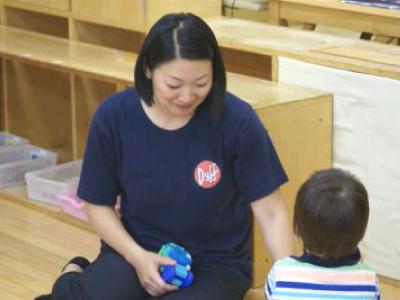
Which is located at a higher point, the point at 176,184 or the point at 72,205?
the point at 176,184

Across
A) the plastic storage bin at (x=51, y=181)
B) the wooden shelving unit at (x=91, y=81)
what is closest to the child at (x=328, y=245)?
the wooden shelving unit at (x=91, y=81)

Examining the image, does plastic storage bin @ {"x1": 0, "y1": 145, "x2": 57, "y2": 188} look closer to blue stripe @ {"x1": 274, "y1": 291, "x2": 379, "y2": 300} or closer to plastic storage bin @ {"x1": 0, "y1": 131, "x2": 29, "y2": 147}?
plastic storage bin @ {"x1": 0, "y1": 131, "x2": 29, "y2": 147}

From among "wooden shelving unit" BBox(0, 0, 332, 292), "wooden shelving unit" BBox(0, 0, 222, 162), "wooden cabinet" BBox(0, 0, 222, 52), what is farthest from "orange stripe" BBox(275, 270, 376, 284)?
"wooden cabinet" BBox(0, 0, 222, 52)

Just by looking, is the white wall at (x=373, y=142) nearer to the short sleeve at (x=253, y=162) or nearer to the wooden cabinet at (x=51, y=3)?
the short sleeve at (x=253, y=162)

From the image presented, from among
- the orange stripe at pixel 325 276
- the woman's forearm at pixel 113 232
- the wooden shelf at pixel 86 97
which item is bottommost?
the wooden shelf at pixel 86 97

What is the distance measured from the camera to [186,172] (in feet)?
7.41

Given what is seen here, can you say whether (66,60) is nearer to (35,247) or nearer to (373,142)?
(35,247)

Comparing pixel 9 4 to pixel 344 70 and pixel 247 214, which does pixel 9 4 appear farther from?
pixel 247 214

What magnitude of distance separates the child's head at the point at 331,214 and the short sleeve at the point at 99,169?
2.05ft

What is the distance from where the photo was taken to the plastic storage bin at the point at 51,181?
358 centimetres

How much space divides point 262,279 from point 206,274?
66cm

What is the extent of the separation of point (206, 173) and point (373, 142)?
90cm

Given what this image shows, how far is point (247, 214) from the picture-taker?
2.39 meters

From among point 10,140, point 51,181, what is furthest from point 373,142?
point 10,140
